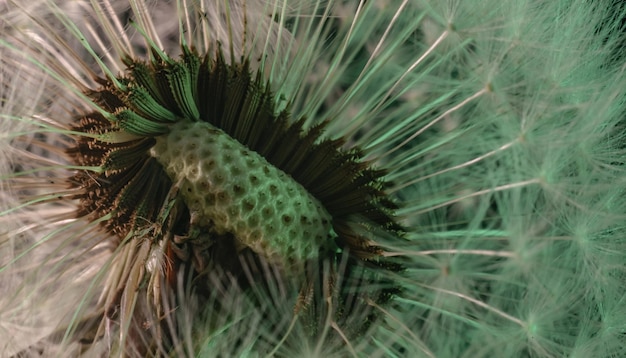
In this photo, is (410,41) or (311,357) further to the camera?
(410,41)

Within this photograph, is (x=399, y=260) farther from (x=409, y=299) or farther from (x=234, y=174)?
(x=234, y=174)

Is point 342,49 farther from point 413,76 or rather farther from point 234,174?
point 234,174

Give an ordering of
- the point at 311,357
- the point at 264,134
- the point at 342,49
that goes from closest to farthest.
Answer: the point at 311,357 < the point at 264,134 < the point at 342,49

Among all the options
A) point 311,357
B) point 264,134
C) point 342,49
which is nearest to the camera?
point 311,357

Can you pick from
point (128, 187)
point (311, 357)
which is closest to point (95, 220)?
point (128, 187)

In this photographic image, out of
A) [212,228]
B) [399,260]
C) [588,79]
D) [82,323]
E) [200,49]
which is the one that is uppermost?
[588,79]

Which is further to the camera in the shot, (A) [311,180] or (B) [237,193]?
(A) [311,180]

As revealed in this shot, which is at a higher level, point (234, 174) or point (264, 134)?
point (264, 134)
